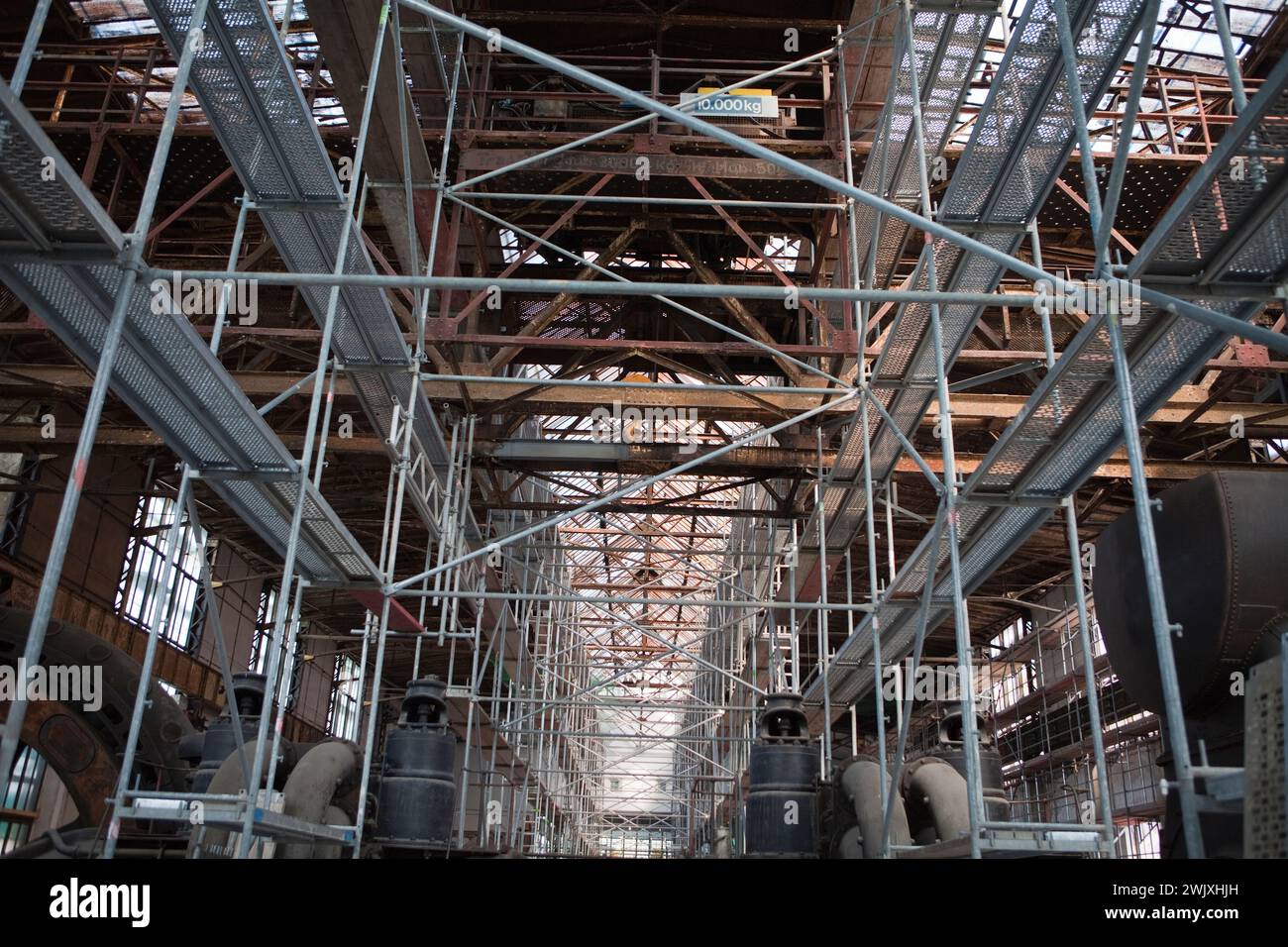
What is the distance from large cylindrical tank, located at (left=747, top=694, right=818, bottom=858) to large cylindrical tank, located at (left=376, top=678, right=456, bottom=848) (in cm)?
342

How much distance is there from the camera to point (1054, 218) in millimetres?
14102

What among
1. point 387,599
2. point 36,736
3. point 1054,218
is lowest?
point 36,736

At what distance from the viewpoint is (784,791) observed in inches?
434

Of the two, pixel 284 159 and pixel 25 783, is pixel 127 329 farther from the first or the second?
pixel 25 783

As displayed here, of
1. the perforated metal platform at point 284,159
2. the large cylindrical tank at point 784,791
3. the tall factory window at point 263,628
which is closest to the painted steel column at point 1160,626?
the perforated metal platform at point 284,159

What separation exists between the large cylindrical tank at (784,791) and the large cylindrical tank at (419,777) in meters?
3.42

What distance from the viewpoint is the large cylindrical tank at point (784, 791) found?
1086 centimetres

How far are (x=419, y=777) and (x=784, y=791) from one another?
4016 millimetres

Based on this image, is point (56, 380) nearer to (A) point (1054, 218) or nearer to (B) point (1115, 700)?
(A) point (1054, 218)

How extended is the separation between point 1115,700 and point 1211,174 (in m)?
20.0

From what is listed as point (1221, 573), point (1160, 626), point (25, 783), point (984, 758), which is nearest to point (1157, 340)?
point (1160, 626)
